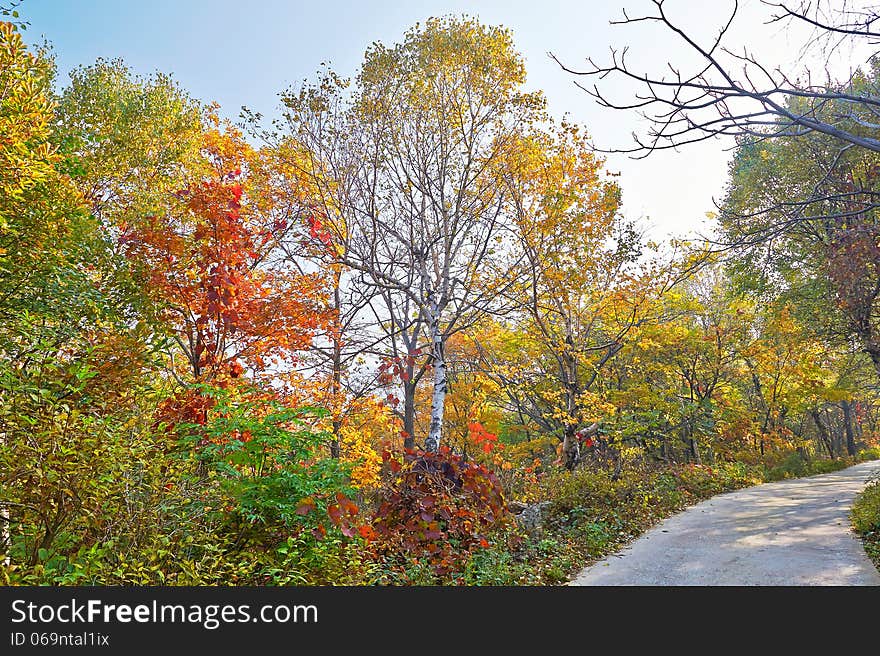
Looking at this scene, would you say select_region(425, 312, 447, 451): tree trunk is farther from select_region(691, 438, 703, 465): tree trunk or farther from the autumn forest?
select_region(691, 438, 703, 465): tree trunk

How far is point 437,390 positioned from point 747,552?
4474mm

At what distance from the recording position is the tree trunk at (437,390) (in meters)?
7.81

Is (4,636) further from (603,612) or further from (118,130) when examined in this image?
(118,130)

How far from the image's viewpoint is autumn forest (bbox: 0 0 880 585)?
12.7 ft

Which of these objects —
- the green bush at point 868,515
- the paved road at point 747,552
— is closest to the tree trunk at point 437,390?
the paved road at point 747,552

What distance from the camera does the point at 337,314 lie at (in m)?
9.72

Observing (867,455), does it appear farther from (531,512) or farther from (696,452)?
(531,512)

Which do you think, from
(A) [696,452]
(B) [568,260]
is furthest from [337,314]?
(A) [696,452]

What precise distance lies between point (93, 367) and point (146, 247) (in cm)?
333

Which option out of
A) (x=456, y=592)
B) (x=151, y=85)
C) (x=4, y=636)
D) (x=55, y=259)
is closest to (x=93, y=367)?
(x=55, y=259)

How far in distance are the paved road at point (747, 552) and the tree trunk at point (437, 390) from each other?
2738mm

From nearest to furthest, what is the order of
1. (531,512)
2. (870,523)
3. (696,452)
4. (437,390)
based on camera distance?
(870,523) → (437,390) → (531,512) → (696,452)

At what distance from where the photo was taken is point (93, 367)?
4.87 m

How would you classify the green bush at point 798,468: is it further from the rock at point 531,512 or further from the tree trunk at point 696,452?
the rock at point 531,512
